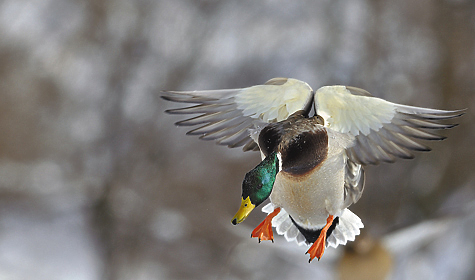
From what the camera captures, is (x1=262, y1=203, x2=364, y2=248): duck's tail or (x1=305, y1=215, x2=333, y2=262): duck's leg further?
(x1=262, y1=203, x2=364, y2=248): duck's tail

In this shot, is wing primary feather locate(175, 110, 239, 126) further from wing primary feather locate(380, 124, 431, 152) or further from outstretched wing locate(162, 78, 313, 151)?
wing primary feather locate(380, 124, 431, 152)

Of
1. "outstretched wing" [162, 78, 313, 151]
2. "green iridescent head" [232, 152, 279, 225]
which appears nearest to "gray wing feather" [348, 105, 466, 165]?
"outstretched wing" [162, 78, 313, 151]

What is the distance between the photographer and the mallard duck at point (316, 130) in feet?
2.16

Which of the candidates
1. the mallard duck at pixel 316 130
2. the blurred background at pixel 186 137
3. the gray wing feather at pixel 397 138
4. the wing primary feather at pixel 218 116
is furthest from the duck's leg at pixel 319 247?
the blurred background at pixel 186 137

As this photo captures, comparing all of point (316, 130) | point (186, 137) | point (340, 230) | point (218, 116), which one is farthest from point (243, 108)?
point (186, 137)

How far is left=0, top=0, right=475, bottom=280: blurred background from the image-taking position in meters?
1.50

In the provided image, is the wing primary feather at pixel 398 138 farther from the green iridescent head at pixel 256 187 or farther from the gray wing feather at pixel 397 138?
the green iridescent head at pixel 256 187

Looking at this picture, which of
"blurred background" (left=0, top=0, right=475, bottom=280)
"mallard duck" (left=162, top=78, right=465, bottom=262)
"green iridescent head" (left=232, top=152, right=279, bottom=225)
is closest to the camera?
"green iridescent head" (left=232, top=152, right=279, bottom=225)

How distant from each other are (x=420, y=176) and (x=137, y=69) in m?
1.04

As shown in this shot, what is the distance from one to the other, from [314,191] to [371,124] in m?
0.14

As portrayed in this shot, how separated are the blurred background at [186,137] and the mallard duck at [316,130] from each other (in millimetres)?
715

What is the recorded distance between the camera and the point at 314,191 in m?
0.70

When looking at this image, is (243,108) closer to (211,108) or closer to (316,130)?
(211,108)

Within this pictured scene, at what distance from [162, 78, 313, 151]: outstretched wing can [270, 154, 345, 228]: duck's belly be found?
0.34ft
